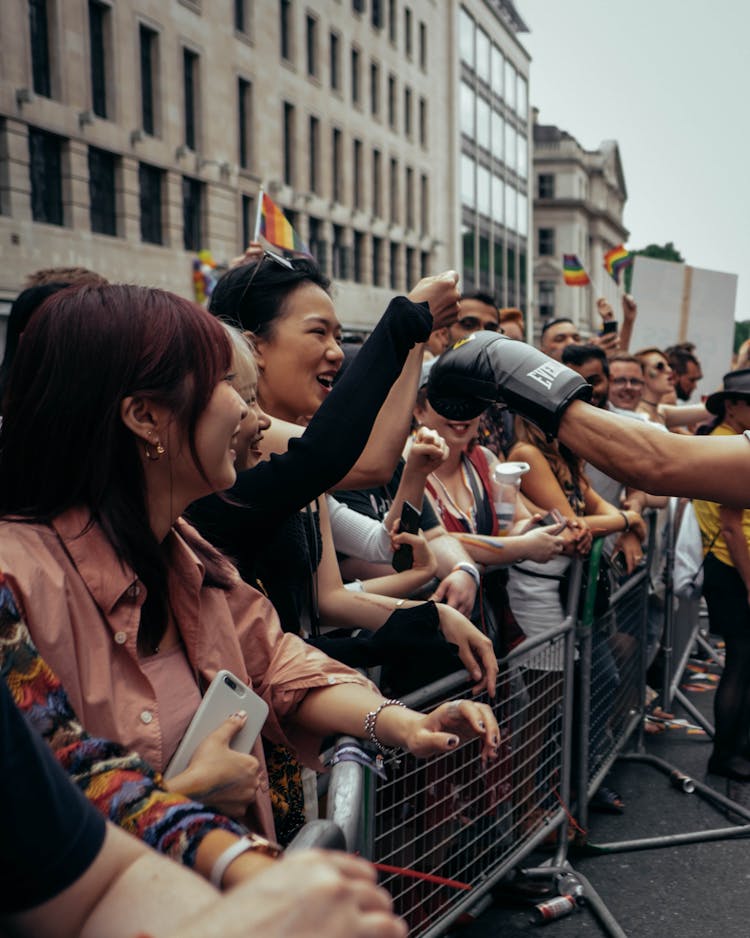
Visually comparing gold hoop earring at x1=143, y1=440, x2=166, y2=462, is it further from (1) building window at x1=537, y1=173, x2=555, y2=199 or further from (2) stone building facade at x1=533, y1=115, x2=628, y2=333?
(1) building window at x1=537, y1=173, x2=555, y2=199

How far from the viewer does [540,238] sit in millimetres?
80312

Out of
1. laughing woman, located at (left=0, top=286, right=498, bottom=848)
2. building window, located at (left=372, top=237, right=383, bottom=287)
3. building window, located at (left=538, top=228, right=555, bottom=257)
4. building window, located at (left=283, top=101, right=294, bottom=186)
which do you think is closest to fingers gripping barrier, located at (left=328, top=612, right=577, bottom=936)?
laughing woman, located at (left=0, top=286, right=498, bottom=848)

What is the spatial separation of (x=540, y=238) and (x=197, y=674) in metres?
81.6

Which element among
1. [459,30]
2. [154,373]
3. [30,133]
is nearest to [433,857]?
[154,373]

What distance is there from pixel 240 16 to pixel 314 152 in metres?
5.64

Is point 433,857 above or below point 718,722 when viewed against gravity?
above

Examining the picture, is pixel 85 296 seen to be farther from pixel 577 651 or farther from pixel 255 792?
pixel 577 651

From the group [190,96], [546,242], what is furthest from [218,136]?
[546,242]

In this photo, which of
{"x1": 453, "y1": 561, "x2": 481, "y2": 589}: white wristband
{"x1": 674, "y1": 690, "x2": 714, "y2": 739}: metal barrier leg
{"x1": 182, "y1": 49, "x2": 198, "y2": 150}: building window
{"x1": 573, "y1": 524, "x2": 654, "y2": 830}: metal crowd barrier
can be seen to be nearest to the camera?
{"x1": 453, "y1": 561, "x2": 481, "y2": 589}: white wristband

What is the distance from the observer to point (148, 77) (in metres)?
25.7

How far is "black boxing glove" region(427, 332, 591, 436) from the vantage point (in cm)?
266

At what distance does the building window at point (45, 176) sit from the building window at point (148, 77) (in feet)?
12.7

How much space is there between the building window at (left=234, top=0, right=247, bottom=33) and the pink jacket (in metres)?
30.9

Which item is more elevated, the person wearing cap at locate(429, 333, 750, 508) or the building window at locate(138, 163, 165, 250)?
the building window at locate(138, 163, 165, 250)
